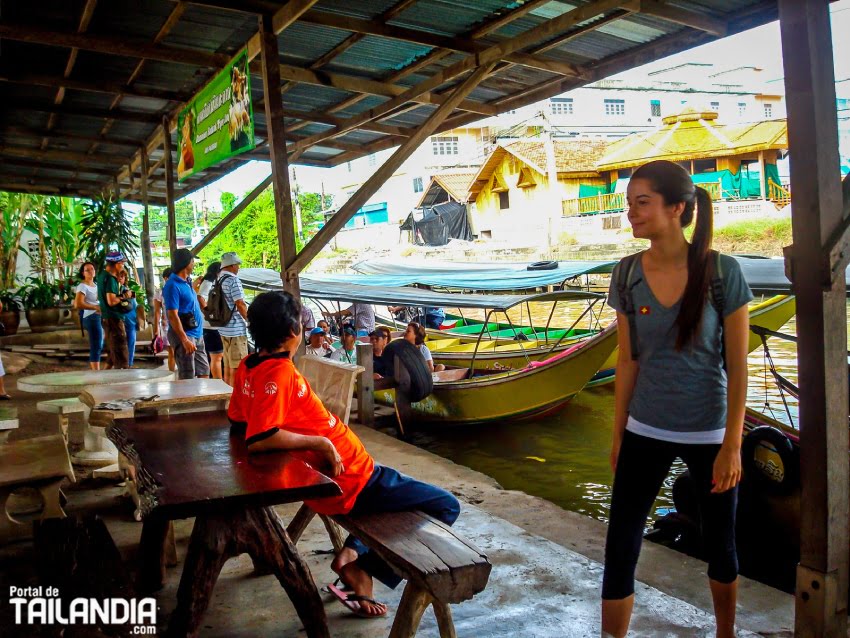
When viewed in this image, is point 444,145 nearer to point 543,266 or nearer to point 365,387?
point 543,266

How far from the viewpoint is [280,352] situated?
8.90ft

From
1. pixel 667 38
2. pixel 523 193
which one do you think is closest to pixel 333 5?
pixel 667 38

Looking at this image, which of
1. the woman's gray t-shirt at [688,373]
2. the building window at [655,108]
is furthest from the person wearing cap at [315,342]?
the building window at [655,108]

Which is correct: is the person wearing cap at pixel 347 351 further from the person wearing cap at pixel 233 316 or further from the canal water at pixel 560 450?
the person wearing cap at pixel 233 316

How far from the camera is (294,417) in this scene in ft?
8.81

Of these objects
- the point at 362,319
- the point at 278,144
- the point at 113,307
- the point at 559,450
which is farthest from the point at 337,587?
the point at 362,319

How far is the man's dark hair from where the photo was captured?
2.70m

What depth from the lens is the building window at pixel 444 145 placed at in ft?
145

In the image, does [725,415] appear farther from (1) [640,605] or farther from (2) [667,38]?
(2) [667,38]

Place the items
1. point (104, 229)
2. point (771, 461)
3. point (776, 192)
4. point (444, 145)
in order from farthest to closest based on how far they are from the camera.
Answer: point (444, 145) < point (776, 192) < point (104, 229) < point (771, 461)

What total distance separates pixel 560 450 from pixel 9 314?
10.2 m

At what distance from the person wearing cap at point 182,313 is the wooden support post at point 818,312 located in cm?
554

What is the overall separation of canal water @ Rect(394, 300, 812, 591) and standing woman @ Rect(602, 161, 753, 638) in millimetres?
3978

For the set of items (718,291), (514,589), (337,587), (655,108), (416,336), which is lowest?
(514,589)
